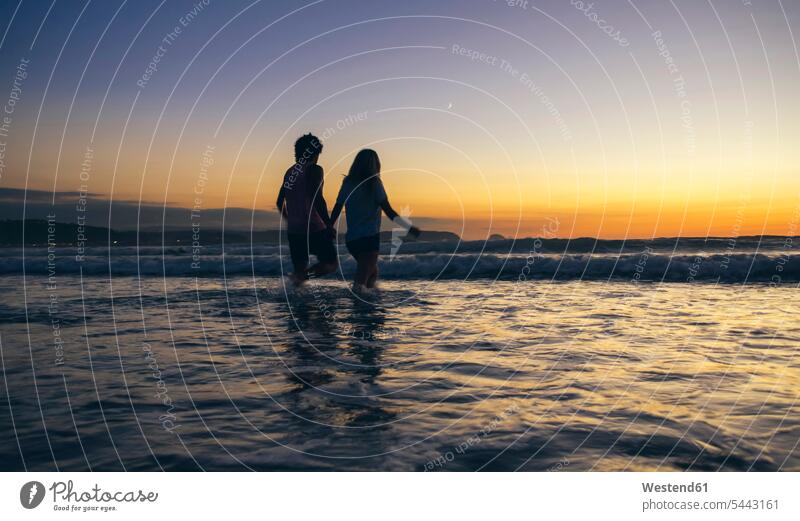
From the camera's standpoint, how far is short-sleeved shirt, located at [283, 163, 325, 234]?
9.93 m

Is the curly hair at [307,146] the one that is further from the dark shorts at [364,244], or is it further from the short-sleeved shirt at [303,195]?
the dark shorts at [364,244]

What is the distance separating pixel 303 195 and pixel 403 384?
5.87m

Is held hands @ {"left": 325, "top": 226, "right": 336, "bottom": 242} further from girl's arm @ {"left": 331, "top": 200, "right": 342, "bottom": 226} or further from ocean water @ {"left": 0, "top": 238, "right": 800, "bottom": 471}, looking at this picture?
ocean water @ {"left": 0, "top": 238, "right": 800, "bottom": 471}

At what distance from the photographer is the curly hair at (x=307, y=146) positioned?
9.78 m

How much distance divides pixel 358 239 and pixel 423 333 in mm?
3363

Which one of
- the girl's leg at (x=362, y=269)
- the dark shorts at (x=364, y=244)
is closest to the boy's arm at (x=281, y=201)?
the dark shorts at (x=364, y=244)

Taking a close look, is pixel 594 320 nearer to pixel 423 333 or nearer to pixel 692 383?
pixel 423 333

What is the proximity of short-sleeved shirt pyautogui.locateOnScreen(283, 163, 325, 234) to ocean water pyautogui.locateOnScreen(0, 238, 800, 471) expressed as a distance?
1407 mm

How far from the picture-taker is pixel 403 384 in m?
4.80

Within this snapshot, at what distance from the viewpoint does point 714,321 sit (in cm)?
790

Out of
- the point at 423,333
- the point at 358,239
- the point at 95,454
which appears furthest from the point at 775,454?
the point at 358,239

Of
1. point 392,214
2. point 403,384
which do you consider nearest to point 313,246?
point 392,214

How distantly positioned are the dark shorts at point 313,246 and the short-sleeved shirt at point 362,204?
1.39 ft

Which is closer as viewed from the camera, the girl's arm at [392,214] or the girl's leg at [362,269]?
the girl's arm at [392,214]
